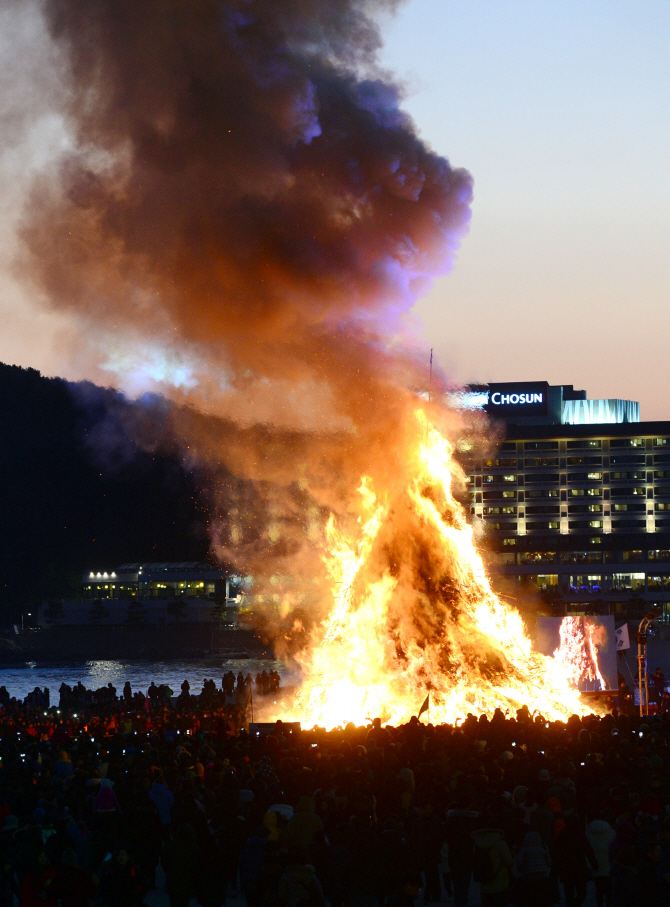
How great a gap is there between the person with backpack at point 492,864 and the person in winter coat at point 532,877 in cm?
52

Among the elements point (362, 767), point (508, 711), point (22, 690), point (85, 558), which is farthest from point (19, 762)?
point (85, 558)

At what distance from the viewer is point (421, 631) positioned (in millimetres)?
29312

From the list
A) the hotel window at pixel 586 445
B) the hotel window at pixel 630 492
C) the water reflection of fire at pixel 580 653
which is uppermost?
the hotel window at pixel 586 445

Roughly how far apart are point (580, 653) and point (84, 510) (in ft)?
469

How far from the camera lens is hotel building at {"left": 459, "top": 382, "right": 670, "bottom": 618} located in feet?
432

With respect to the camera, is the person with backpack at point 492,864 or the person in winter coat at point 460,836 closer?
the person with backpack at point 492,864

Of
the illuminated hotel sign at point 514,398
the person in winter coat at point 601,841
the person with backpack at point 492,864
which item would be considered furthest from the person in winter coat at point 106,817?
the illuminated hotel sign at point 514,398

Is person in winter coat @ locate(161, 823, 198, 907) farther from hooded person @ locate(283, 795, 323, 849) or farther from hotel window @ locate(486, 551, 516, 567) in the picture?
hotel window @ locate(486, 551, 516, 567)

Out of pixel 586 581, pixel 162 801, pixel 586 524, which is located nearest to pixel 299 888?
pixel 162 801

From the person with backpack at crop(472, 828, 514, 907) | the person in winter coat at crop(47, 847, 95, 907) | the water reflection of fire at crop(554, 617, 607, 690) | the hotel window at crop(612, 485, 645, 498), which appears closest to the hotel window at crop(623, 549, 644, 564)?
the hotel window at crop(612, 485, 645, 498)

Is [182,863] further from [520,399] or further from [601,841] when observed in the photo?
[520,399]

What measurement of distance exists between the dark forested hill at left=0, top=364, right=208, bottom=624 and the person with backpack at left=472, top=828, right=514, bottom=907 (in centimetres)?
13509

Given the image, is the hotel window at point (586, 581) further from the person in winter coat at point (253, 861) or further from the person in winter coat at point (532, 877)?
the person in winter coat at point (253, 861)

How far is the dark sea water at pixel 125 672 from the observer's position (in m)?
83.8
